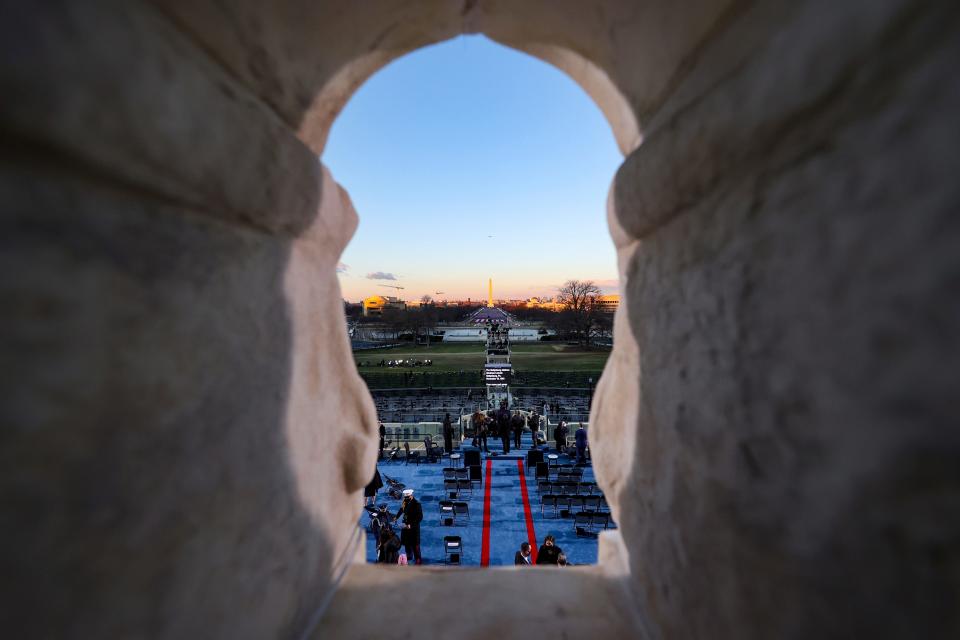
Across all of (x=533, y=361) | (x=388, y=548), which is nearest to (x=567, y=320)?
Result: (x=533, y=361)

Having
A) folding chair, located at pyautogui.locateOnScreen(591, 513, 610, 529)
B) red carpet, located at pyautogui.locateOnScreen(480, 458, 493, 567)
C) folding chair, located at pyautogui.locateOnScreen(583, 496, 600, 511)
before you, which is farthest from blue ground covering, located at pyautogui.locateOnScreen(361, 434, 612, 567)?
folding chair, located at pyautogui.locateOnScreen(583, 496, 600, 511)

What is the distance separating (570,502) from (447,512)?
2.84 metres

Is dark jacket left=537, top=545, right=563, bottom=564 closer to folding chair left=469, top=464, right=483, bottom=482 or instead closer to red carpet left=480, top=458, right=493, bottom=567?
red carpet left=480, top=458, right=493, bottom=567

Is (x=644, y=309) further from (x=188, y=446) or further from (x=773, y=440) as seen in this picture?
(x=188, y=446)

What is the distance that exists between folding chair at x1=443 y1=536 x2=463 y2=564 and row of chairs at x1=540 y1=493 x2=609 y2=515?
2.49m

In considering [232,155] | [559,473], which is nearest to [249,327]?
[232,155]

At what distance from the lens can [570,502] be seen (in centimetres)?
948

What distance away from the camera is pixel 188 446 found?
0.98m

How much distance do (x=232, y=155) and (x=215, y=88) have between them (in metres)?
0.16

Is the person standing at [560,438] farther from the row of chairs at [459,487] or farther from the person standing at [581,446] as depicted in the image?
the row of chairs at [459,487]

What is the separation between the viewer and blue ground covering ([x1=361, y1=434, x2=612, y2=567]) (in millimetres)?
7953

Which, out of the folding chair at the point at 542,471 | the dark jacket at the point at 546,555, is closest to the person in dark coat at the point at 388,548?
the dark jacket at the point at 546,555

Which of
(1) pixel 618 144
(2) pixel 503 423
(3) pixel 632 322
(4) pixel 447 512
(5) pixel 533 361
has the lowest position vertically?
(4) pixel 447 512

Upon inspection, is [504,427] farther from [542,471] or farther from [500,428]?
[542,471]
